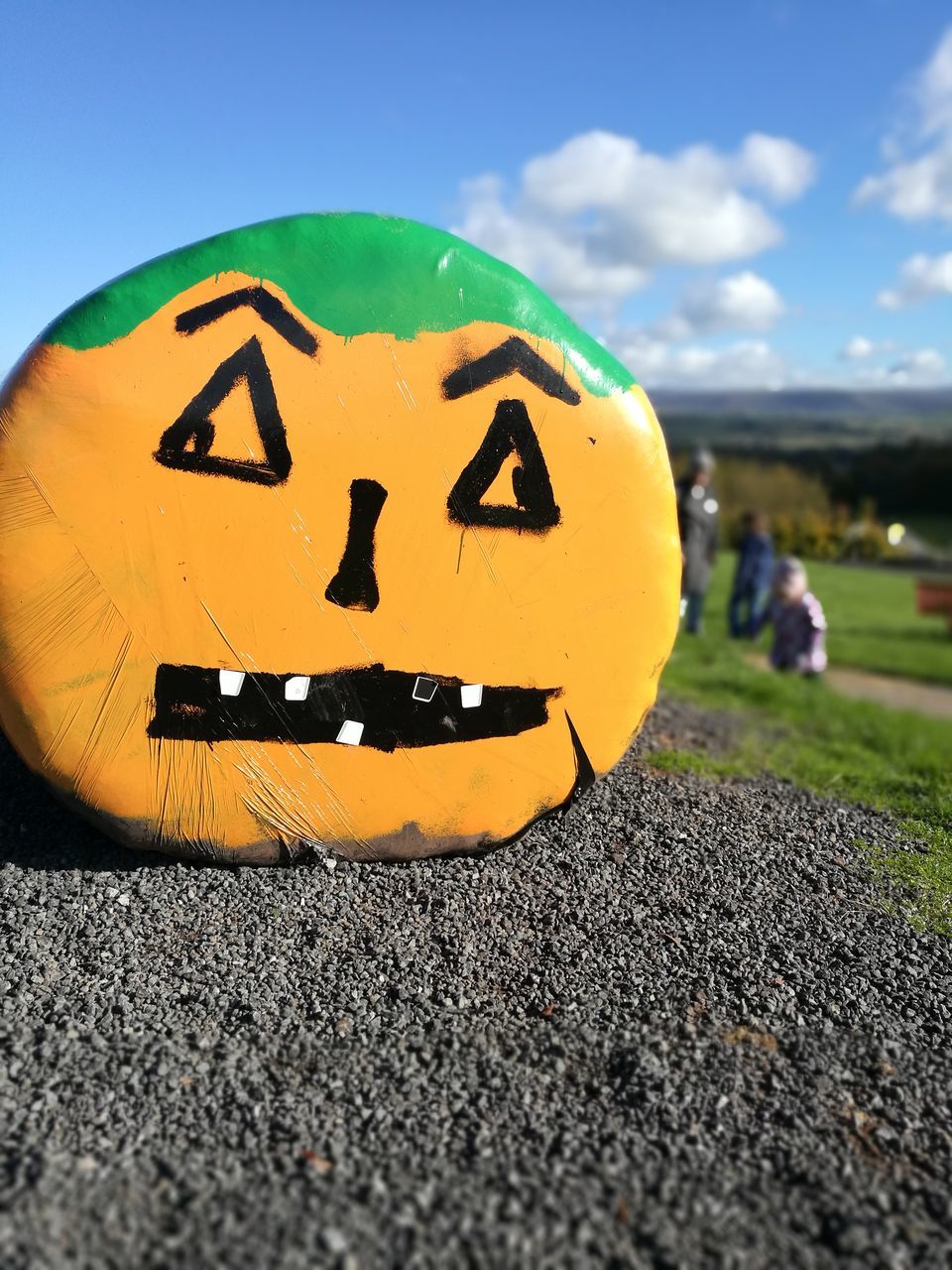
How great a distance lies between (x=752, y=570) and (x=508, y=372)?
844 cm

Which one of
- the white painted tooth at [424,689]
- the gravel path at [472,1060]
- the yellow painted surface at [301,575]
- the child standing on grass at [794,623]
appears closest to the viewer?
the gravel path at [472,1060]

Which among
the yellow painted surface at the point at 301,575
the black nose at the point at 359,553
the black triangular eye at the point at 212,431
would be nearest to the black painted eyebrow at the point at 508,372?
the yellow painted surface at the point at 301,575

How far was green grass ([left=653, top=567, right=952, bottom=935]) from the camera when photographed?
131 inches

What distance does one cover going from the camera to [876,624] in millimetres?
16438

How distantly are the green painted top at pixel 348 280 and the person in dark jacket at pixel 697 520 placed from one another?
6.20 metres

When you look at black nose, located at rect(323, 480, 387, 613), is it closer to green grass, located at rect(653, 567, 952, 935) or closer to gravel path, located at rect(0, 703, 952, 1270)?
gravel path, located at rect(0, 703, 952, 1270)

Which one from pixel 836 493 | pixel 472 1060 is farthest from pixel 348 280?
pixel 836 493

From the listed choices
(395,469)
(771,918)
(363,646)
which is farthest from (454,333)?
(771,918)

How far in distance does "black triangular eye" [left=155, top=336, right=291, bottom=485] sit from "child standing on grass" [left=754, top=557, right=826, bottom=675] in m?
5.87

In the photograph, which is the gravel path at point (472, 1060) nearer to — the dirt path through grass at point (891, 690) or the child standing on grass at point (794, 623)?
the child standing on grass at point (794, 623)

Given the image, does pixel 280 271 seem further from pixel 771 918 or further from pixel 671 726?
pixel 671 726

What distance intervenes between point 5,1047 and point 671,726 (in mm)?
3666

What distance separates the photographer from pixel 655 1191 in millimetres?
1775

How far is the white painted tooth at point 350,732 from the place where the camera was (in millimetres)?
2857
